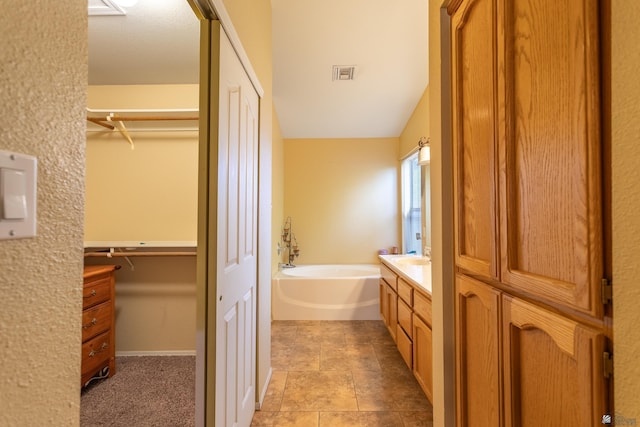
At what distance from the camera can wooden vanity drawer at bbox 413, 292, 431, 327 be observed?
174 cm

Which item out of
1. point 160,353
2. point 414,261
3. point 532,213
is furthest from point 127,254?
point 414,261

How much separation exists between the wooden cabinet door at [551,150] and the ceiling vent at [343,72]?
2.25 meters

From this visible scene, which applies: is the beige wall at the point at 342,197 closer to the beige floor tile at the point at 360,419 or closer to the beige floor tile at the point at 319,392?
the beige floor tile at the point at 319,392

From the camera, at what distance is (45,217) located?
0.43 meters

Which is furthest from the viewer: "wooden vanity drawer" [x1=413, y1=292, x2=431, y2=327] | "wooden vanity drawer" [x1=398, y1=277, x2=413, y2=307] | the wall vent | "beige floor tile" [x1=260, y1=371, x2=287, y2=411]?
"wooden vanity drawer" [x1=398, y1=277, x2=413, y2=307]

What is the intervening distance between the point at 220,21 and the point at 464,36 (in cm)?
95

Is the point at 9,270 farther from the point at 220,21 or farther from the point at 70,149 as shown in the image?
the point at 220,21

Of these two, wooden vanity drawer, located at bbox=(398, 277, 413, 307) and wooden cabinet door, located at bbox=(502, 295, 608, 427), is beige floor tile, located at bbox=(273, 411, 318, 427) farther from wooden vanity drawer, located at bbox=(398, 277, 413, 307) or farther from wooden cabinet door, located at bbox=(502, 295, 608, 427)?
wooden cabinet door, located at bbox=(502, 295, 608, 427)

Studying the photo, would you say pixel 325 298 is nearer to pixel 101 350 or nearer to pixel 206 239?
pixel 101 350

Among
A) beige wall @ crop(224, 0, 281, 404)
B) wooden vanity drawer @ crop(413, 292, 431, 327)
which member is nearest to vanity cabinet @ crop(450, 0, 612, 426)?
wooden vanity drawer @ crop(413, 292, 431, 327)

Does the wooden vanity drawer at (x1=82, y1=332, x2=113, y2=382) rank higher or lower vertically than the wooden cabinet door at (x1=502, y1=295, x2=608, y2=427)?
lower

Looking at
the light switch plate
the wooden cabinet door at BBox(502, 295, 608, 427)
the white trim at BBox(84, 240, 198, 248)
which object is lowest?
the wooden cabinet door at BBox(502, 295, 608, 427)

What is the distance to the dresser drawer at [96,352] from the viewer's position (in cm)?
192

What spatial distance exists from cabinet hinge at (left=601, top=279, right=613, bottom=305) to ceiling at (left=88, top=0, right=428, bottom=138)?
2.19 metres
